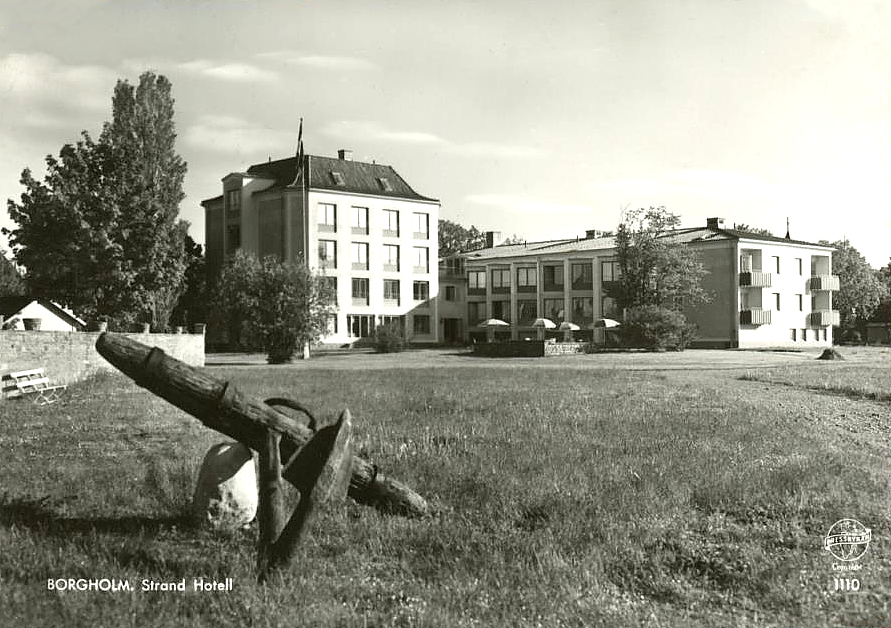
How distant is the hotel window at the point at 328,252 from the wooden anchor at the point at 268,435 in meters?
61.4

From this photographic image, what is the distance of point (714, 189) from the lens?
44.2ft

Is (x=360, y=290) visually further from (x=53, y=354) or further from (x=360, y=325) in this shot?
(x=53, y=354)

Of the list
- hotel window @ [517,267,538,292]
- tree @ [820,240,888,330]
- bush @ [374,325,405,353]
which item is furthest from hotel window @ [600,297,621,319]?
bush @ [374,325,405,353]

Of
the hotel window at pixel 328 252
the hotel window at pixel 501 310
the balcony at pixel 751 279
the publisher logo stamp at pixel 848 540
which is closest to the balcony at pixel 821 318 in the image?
the balcony at pixel 751 279

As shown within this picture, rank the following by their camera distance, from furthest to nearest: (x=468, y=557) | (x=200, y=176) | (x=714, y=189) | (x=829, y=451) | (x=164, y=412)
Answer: (x=164, y=412) < (x=714, y=189) < (x=829, y=451) < (x=200, y=176) < (x=468, y=557)

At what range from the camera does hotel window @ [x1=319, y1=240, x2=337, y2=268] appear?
6819 cm

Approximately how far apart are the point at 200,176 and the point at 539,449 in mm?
5887

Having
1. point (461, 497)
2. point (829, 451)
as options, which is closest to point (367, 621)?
point (461, 497)

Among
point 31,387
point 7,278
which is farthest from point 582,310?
point 31,387

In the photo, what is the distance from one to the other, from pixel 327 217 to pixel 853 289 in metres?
56.2

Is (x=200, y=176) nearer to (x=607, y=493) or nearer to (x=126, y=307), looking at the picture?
(x=607, y=493)

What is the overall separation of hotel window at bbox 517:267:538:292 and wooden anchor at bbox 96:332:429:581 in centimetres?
7677

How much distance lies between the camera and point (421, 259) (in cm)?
7538

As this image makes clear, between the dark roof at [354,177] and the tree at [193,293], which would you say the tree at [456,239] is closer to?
the dark roof at [354,177]
